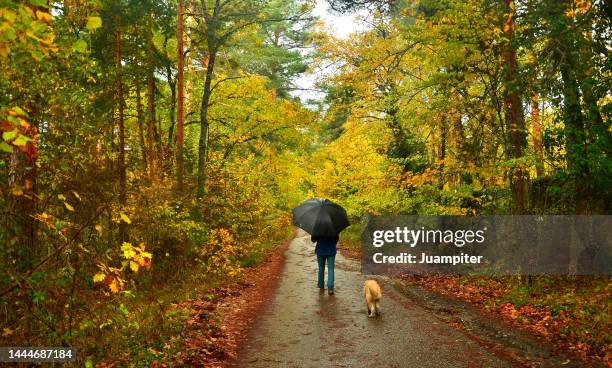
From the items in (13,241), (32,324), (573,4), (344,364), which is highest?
(573,4)

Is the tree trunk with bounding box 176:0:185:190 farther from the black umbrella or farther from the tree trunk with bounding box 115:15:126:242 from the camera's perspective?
the black umbrella

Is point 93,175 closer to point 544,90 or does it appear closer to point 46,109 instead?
point 46,109

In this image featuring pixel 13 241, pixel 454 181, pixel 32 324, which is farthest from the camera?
pixel 454 181

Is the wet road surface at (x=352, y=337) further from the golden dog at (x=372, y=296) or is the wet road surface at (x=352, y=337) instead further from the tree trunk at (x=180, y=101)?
the tree trunk at (x=180, y=101)

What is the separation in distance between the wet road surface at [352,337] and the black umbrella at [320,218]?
5.68ft

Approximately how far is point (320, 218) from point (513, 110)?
560 cm

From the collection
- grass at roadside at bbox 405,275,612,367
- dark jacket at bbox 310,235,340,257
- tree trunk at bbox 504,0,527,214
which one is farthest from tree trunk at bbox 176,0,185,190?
tree trunk at bbox 504,0,527,214

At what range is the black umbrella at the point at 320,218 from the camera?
10.8 meters

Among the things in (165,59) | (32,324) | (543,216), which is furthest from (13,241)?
(165,59)

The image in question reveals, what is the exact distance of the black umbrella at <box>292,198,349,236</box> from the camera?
10.8 meters

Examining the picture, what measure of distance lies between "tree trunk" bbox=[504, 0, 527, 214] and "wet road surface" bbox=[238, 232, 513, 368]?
13.6ft

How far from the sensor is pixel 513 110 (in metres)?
11.2

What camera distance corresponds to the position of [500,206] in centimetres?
1345

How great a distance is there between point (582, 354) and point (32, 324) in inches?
308
